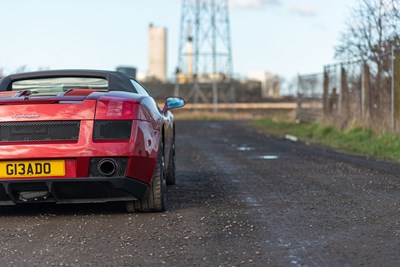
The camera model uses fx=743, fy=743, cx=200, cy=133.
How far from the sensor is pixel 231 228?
18.6 ft

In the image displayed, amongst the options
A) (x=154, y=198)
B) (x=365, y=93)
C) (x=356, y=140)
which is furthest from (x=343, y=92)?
(x=154, y=198)

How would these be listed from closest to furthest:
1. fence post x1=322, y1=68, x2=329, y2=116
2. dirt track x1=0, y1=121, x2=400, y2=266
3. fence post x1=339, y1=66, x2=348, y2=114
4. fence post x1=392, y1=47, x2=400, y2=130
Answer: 1. dirt track x1=0, y1=121, x2=400, y2=266
2. fence post x1=392, y1=47, x2=400, y2=130
3. fence post x1=339, y1=66, x2=348, y2=114
4. fence post x1=322, y1=68, x2=329, y2=116

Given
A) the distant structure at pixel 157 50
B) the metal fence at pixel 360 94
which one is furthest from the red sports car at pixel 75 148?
the distant structure at pixel 157 50

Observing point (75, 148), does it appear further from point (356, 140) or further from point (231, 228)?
point (356, 140)

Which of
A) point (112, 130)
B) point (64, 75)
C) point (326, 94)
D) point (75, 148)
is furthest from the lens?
point (326, 94)

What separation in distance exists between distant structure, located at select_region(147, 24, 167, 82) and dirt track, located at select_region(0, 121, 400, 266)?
8712 cm

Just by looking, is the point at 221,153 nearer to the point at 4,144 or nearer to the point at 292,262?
the point at 4,144

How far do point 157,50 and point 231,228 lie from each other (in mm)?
90801

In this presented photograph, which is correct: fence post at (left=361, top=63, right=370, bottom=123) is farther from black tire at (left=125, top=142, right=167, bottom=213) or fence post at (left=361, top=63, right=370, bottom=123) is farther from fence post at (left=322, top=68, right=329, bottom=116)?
black tire at (left=125, top=142, right=167, bottom=213)

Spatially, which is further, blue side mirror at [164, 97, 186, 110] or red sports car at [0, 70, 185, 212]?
blue side mirror at [164, 97, 186, 110]

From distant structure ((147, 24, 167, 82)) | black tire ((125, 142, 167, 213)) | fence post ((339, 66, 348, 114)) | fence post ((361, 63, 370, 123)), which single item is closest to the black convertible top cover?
black tire ((125, 142, 167, 213))

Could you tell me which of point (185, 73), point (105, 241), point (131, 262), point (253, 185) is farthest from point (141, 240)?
point (185, 73)

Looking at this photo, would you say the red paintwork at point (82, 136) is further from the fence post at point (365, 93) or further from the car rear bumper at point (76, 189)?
the fence post at point (365, 93)

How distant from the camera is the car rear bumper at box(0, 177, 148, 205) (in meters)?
5.84
